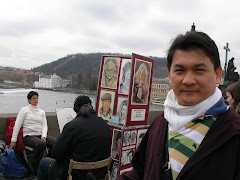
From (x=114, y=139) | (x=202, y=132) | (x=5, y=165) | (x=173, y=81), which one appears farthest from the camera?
(x=114, y=139)

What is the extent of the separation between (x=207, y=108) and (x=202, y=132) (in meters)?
0.10

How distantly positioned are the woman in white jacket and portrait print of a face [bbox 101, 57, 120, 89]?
138cm

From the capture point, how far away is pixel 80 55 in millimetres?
106375

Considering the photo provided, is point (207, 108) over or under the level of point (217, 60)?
under

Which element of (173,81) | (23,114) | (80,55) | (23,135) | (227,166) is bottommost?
(23,135)

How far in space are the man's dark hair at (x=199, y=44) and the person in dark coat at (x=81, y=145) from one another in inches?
78.8

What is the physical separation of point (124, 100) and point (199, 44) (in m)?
2.85

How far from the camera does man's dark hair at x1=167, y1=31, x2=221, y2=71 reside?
1.05m

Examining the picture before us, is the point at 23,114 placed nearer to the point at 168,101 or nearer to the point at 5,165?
the point at 5,165

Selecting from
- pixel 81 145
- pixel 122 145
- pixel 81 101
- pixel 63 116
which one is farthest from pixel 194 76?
pixel 63 116

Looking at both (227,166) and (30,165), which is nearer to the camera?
(227,166)

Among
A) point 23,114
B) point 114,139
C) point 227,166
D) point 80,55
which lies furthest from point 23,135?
point 80,55

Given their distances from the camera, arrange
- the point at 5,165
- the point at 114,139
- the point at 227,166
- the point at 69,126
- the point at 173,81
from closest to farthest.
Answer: the point at 227,166 < the point at 173,81 < the point at 69,126 < the point at 5,165 < the point at 114,139

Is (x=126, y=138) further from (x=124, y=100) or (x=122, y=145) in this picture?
(x=124, y=100)
